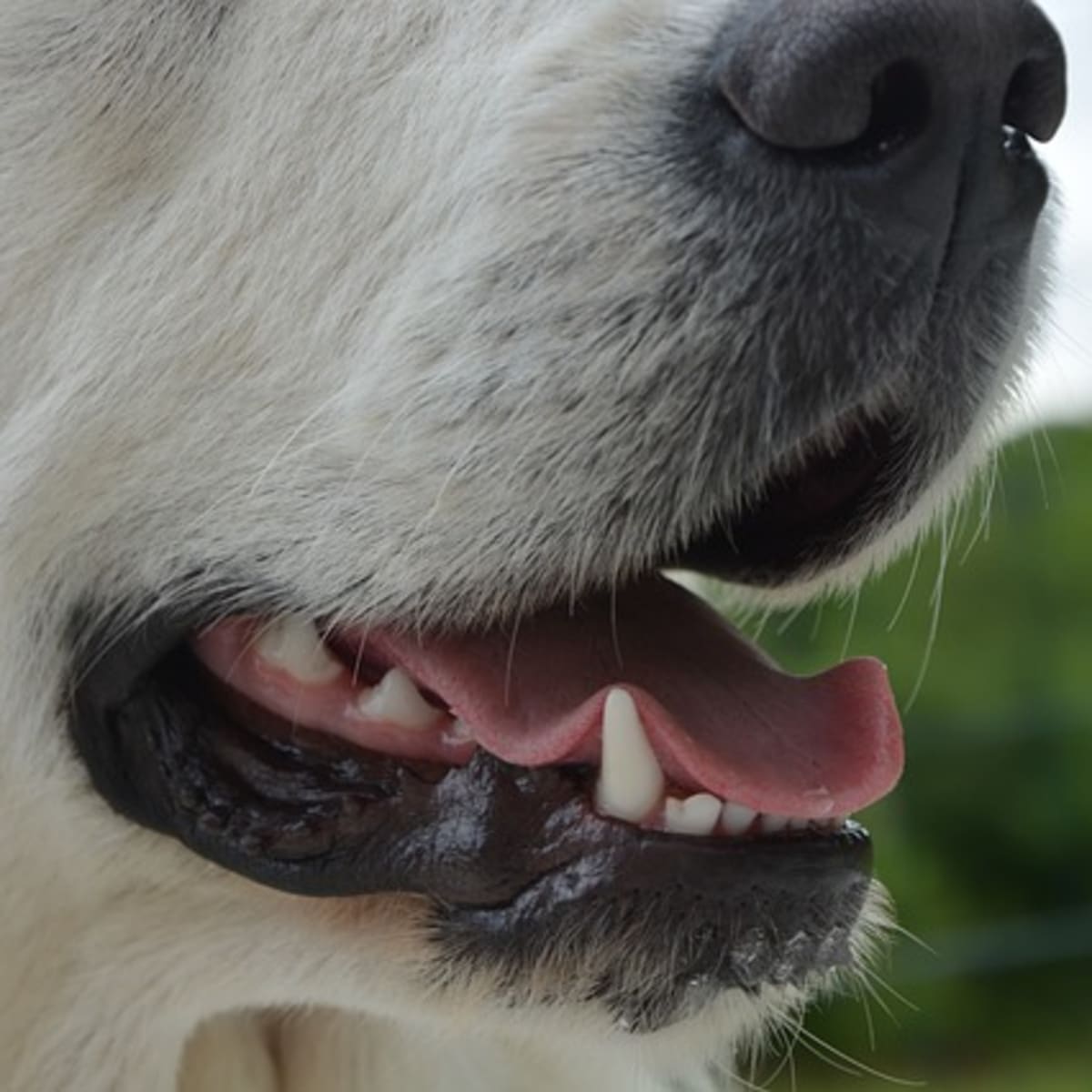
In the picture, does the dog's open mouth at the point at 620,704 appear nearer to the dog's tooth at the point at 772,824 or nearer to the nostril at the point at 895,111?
the dog's tooth at the point at 772,824

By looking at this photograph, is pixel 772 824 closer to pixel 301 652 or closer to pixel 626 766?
pixel 626 766

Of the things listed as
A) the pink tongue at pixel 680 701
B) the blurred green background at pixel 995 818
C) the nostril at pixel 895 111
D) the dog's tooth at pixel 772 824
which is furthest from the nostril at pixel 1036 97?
the blurred green background at pixel 995 818

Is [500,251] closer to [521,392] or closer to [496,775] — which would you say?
[521,392]

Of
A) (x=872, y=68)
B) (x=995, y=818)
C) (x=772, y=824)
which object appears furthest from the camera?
(x=995, y=818)

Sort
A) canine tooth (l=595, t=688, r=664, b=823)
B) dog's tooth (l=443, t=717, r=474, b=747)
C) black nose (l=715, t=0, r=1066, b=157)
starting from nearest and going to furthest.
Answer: black nose (l=715, t=0, r=1066, b=157) → canine tooth (l=595, t=688, r=664, b=823) → dog's tooth (l=443, t=717, r=474, b=747)

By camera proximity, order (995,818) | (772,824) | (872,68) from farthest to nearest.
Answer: (995,818), (772,824), (872,68)

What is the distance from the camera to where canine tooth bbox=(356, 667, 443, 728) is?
104 inches

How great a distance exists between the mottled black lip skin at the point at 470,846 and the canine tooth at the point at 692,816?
16 mm

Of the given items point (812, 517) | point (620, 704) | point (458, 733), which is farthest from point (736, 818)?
point (812, 517)

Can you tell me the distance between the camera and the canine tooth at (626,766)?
7.91ft

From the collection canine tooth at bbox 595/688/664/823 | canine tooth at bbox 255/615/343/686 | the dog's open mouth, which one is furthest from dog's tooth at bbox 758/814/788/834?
canine tooth at bbox 255/615/343/686

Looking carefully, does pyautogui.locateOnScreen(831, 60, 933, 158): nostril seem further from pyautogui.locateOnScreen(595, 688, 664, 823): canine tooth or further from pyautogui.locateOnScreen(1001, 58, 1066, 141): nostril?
pyautogui.locateOnScreen(595, 688, 664, 823): canine tooth

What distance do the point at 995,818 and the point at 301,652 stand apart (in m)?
6.50

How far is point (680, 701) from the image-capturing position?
8.66 feet
